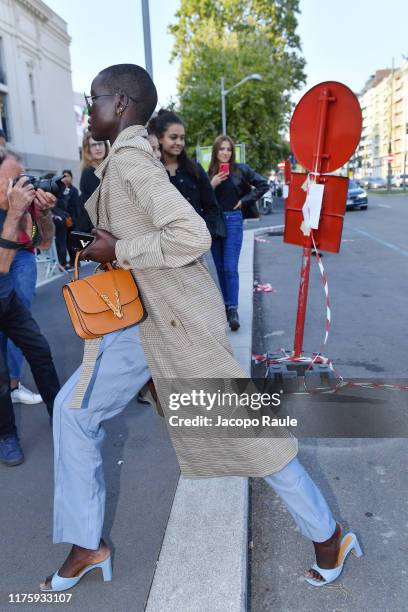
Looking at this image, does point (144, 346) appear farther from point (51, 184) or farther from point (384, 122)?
point (384, 122)

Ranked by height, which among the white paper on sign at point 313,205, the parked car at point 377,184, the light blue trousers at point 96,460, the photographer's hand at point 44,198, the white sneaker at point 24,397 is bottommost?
the parked car at point 377,184

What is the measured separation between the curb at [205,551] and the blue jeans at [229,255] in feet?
9.94

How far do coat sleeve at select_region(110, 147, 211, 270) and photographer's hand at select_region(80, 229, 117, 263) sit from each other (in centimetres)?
4

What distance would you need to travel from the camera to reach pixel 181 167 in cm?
457

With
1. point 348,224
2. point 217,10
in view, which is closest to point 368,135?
point 217,10

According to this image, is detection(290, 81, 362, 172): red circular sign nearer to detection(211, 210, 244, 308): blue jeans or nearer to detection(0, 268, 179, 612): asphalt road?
detection(211, 210, 244, 308): blue jeans

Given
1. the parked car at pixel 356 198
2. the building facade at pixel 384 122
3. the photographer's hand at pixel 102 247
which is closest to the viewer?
the photographer's hand at pixel 102 247

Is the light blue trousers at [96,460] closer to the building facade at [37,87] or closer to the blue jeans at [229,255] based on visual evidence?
the blue jeans at [229,255]

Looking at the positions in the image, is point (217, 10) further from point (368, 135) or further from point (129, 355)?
point (368, 135)

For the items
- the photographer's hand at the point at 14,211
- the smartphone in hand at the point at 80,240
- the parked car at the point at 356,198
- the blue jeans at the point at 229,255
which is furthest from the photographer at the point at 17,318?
the parked car at the point at 356,198

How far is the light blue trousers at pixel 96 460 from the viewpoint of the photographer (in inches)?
77.2

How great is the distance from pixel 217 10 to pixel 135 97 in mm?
41818

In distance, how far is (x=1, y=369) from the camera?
3.16 m

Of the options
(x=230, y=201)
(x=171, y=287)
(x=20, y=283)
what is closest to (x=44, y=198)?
(x=171, y=287)
